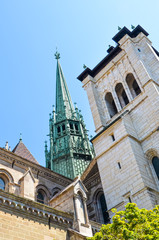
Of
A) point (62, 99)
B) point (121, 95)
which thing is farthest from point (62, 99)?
point (121, 95)

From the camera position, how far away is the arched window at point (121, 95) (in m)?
24.7

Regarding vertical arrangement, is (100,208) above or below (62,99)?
below

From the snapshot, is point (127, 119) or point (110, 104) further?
point (110, 104)

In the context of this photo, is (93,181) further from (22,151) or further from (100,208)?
(22,151)

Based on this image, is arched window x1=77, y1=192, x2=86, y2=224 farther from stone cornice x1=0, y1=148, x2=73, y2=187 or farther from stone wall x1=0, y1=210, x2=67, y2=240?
stone cornice x1=0, y1=148, x2=73, y2=187

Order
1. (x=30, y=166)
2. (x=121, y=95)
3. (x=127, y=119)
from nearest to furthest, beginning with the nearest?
(x=127, y=119) → (x=30, y=166) → (x=121, y=95)

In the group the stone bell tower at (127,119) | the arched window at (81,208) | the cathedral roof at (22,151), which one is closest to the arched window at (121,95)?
the stone bell tower at (127,119)

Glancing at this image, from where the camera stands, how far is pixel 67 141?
1430 inches

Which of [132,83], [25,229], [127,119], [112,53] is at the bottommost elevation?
[25,229]

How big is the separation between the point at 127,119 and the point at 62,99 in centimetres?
2409

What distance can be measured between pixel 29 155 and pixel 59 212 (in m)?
16.4

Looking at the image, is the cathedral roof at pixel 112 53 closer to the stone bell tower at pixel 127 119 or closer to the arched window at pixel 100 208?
the stone bell tower at pixel 127 119

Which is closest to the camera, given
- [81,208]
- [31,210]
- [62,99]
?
[31,210]

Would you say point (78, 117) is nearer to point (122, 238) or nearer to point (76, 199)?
point (76, 199)
